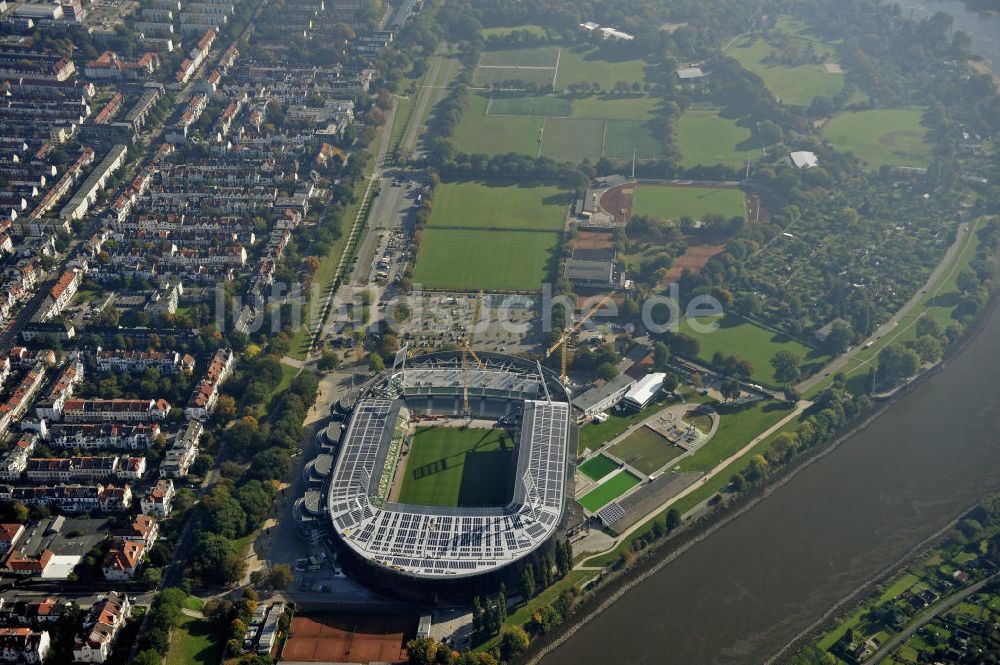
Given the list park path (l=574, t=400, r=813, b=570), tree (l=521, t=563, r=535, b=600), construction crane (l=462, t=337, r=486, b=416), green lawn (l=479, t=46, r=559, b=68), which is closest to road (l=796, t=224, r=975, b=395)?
park path (l=574, t=400, r=813, b=570)

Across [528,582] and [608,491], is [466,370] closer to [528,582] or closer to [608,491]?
[608,491]

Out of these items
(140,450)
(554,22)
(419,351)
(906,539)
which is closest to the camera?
(906,539)

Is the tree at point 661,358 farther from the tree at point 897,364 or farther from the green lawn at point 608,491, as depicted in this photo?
the tree at point 897,364

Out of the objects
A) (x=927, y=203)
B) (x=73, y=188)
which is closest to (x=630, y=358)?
(x=927, y=203)

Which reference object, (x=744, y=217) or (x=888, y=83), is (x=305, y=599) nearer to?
(x=744, y=217)

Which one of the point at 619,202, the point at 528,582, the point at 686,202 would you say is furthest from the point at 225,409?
the point at 686,202
